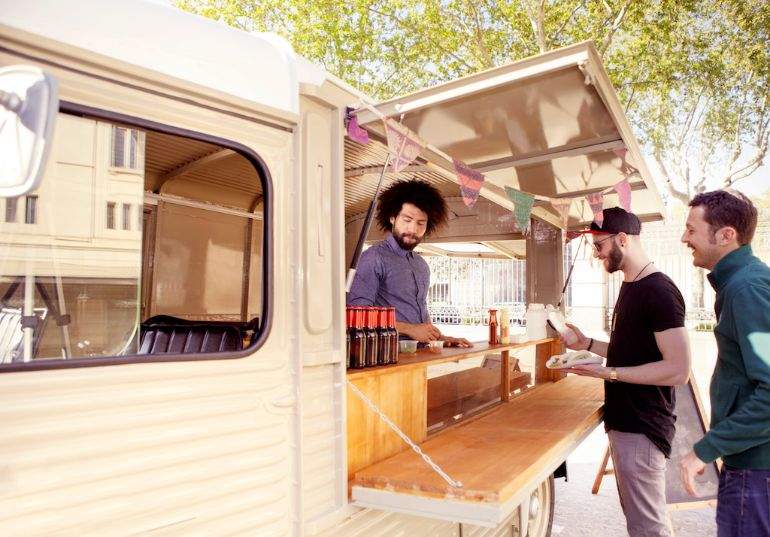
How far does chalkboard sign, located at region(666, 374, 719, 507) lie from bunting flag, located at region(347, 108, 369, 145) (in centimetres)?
352

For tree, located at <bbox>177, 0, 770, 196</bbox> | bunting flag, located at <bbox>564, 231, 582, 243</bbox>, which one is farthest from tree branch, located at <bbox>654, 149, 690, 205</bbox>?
bunting flag, located at <bbox>564, 231, 582, 243</bbox>

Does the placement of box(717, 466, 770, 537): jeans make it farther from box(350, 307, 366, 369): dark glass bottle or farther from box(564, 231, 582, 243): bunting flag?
box(564, 231, 582, 243): bunting flag

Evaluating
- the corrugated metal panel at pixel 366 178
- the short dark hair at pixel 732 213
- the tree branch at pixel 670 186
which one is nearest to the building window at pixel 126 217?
the corrugated metal panel at pixel 366 178

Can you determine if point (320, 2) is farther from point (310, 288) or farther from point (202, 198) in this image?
point (310, 288)

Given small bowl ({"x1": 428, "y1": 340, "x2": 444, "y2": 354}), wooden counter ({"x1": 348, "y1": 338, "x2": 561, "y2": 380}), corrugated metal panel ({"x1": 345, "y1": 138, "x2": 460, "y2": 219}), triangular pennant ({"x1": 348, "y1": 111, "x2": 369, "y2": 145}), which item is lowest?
wooden counter ({"x1": 348, "y1": 338, "x2": 561, "y2": 380})

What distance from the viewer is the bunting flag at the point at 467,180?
11.5 ft

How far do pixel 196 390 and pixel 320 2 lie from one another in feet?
45.5

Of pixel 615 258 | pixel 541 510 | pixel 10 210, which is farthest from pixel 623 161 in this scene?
pixel 10 210

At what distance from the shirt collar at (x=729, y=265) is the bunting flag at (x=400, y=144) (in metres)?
1.44

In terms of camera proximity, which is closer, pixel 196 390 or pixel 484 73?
pixel 196 390

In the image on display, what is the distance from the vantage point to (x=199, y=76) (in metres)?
1.89

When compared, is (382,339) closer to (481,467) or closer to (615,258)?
(481,467)

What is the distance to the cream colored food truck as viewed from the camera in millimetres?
1569

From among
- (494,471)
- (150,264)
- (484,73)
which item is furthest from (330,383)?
(150,264)
